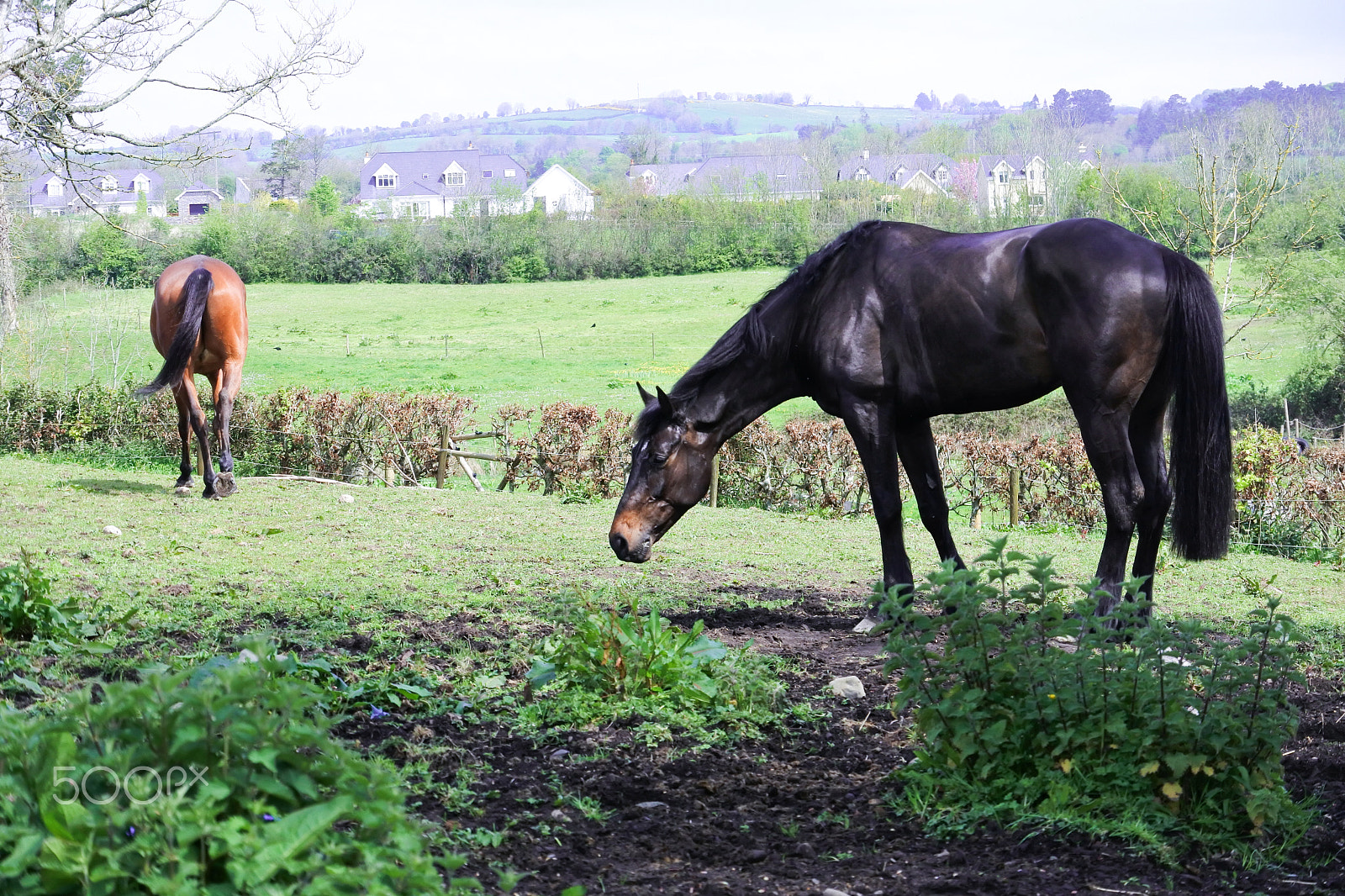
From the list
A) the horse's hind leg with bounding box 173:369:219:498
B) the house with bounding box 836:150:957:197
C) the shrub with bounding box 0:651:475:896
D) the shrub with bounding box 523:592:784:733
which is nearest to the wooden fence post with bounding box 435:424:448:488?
the horse's hind leg with bounding box 173:369:219:498

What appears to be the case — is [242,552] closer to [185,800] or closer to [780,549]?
[780,549]

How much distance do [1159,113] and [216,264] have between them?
190 m

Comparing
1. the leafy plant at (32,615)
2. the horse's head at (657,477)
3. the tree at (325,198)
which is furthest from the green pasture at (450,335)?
the tree at (325,198)

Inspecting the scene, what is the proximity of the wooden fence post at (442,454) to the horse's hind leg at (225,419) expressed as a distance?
9.17ft

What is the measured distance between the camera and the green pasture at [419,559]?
238 inches

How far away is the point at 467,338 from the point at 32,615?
34.2 meters

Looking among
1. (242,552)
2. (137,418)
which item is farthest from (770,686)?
(137,418)

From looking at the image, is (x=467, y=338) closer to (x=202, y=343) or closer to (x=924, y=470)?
(x=202, y=343)

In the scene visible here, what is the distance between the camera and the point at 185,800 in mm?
1934

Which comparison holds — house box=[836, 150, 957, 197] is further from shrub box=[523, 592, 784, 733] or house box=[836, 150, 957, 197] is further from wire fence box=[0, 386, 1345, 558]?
shrub box=[523, 592, 784, 733]

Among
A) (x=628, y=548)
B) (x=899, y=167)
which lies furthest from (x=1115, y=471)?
(x=899, y=167)

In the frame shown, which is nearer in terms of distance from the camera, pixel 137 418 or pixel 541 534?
pixel 541 534

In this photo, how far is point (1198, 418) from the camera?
492 cm

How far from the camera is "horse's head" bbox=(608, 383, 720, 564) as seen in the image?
5.61 meters
